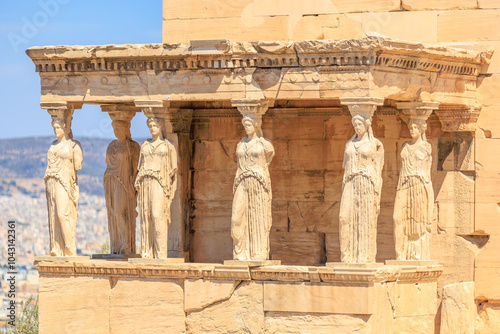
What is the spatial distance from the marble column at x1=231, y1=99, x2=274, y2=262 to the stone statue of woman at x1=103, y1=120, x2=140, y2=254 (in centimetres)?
260

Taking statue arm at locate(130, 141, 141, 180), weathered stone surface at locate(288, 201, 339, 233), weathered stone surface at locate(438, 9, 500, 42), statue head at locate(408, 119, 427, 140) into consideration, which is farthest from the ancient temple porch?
statue arm at locate(130, 141, 141, 180)

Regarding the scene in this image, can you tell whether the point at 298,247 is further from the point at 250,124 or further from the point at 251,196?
the point at 250,124

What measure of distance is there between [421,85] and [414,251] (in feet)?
7.56

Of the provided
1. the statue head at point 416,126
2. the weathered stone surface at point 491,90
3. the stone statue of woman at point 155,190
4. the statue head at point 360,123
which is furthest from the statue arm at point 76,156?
the weathered stone surface at point 491,90

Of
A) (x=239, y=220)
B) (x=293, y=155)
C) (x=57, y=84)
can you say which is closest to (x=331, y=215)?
(x=293, y=155)

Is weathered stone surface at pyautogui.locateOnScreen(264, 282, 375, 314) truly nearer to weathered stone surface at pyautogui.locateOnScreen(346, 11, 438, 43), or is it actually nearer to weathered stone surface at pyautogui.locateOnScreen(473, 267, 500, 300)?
weathered stone surface at pyautogui.locateOnScreen(473, 267, 500, 300)

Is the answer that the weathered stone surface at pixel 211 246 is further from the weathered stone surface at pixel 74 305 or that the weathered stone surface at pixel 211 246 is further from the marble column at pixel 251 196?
the marble column at pixel 251 196

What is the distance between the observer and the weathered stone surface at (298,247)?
24078 millimetres

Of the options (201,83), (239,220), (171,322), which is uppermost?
(201,83)

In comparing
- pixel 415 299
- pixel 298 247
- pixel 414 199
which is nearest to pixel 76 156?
pixel 298 247

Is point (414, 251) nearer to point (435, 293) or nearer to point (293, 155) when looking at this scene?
point (435, 293)

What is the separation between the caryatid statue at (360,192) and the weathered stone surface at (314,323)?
0.76 metres

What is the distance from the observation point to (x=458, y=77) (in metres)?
22.7

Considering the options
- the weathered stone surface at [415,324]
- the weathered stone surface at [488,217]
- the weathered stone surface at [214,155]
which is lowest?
the weathered stone surface at [415,324]
